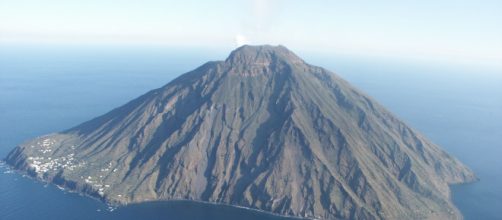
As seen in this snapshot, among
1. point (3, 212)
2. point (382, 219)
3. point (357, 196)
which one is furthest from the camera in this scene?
point (357, 196)

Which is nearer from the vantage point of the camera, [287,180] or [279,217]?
[279,217]

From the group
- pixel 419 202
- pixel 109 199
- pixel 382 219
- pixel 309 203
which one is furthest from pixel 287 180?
pixel 109 199

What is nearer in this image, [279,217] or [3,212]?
[3,212]

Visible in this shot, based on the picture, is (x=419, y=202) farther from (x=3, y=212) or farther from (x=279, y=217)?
(x=3, y=212)

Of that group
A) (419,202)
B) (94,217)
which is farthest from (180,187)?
(419,202)

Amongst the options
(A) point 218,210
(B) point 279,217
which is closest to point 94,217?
(A) point 218,210

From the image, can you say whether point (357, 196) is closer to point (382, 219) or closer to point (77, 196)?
point (382, 219)

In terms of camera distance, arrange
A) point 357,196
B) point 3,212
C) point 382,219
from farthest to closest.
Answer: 1. point 357,196
2. point 382,219
3. point 3,212

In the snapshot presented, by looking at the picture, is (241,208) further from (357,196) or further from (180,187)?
(357,196)
